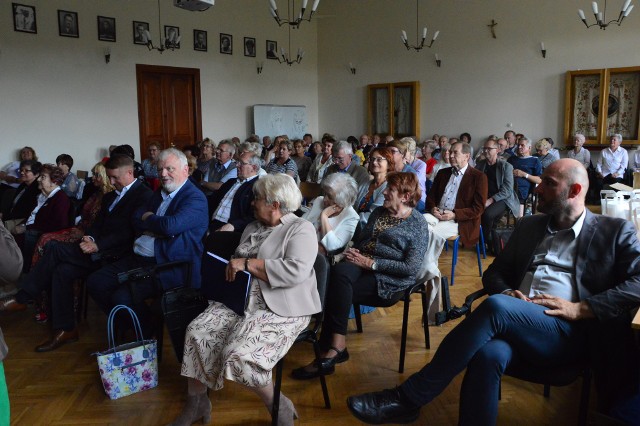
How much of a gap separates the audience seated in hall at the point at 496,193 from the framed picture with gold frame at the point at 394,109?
6774 millimetres

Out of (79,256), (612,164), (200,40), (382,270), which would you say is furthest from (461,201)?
(200,40)

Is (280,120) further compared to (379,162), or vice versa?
(280,120)

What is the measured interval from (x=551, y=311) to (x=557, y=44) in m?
10.00

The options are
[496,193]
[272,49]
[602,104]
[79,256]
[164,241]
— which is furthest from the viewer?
[272,49]

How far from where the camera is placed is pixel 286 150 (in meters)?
6.93

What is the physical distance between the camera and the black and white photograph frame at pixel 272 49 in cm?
1273

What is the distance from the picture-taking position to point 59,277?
3.53 metres

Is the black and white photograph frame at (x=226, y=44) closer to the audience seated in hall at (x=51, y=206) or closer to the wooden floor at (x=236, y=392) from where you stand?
the audience seated in hall at (x=51, y=206)

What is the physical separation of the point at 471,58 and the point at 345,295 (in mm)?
10037

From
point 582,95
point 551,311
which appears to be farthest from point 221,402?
point 582,95

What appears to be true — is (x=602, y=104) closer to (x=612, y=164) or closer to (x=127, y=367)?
(x=612, y=164)

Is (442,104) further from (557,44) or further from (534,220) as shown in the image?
(534,220)

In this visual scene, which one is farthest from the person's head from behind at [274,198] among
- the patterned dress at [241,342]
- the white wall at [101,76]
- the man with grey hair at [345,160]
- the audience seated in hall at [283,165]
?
the white wall at [101,76]

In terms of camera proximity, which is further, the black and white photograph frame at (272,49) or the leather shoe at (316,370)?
the black and white photograph frame at (272,49)
